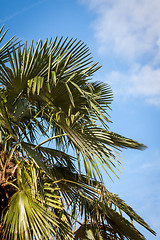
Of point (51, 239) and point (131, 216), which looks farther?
point (131, 216)

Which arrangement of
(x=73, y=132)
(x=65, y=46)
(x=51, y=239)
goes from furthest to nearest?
(x=65, y=46) → (x=73, y=132) → (x=51, y=239)

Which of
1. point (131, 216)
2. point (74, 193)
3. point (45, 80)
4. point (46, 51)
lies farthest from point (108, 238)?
point (46, 51)

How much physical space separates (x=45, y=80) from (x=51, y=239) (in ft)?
5.89

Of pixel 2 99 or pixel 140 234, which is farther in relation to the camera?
pixel 140 234

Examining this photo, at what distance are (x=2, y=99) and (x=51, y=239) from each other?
1.68 metres

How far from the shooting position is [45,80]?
3980 millimetres

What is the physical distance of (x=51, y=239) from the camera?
10.7 feet

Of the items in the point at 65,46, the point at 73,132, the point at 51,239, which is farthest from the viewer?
the point at 65,46

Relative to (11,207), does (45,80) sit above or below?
above

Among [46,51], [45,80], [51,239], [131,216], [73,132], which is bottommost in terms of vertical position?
[51,239]

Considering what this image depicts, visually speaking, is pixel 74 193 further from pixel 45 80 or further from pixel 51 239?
pixel 45 80

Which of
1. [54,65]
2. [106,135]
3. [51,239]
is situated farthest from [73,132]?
[51,239]

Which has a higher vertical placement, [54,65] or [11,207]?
[54,65]

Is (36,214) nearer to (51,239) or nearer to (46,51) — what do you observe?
(51,239)
